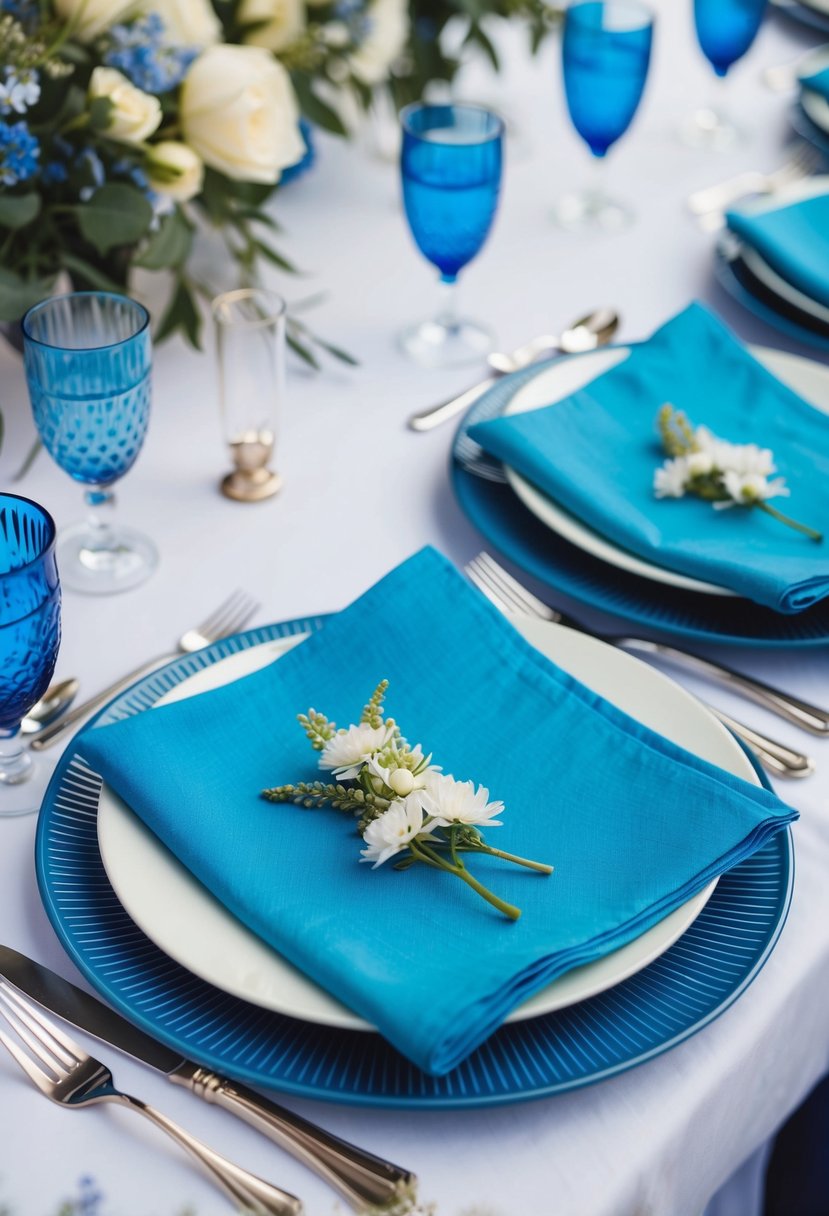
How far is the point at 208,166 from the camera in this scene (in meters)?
1.24

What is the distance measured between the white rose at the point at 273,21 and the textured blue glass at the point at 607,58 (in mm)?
301

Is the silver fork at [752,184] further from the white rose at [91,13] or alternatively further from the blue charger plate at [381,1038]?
the blue charger plate at [381,1038]

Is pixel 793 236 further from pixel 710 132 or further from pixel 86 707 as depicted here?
pixel 86 707

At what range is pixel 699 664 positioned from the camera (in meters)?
0.91

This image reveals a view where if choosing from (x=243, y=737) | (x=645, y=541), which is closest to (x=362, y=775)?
(x=243, y=737)

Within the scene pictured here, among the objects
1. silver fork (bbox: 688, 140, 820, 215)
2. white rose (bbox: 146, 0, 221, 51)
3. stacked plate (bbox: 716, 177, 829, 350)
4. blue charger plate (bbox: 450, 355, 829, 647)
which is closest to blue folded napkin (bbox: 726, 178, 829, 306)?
stacked plate (bbox: 716, 177, 829, 350)

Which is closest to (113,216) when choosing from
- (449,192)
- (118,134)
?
(118,134)

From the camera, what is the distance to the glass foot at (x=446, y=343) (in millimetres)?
1273

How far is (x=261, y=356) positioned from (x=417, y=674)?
0.37 meters

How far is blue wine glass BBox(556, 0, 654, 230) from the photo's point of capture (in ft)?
4.50

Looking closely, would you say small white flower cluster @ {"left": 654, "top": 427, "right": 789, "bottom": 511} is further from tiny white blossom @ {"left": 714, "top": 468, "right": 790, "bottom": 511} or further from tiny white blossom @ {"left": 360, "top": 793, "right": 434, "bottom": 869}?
tiny white blossom @ {"left": 360, "top": 793, "right": 434, "bottom": 869}

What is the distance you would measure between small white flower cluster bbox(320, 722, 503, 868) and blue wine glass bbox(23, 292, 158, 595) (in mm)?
346

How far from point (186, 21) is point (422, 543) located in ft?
1.73

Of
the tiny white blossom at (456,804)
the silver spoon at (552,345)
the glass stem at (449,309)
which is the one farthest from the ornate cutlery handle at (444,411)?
the tiny white blossom at (456,804)
